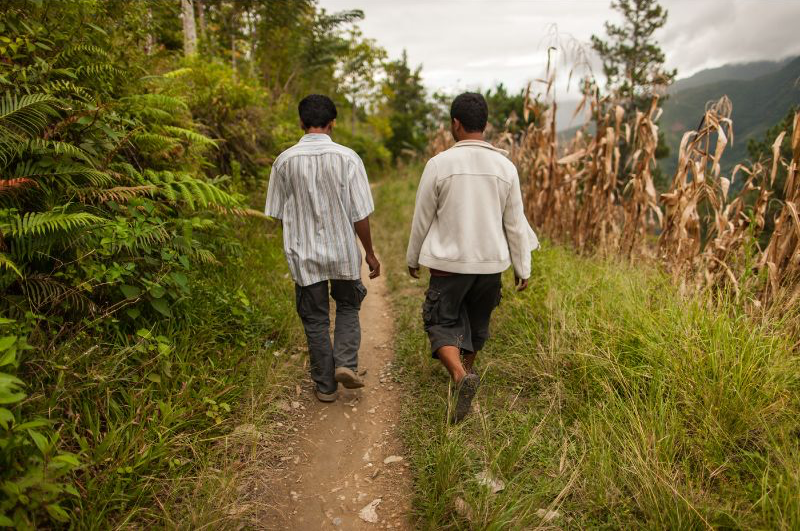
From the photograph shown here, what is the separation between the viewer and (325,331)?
10.5 ft

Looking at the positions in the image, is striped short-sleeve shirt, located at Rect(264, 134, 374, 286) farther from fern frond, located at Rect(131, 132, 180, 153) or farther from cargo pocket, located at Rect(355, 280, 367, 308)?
fern frond, located at Rect(131, 132, 180, 153)

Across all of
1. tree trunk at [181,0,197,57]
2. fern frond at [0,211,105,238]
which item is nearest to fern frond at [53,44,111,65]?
fern frond at [0,211,105,238]

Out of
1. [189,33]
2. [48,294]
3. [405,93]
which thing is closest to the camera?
[48,294]

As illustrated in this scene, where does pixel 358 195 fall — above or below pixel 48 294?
above

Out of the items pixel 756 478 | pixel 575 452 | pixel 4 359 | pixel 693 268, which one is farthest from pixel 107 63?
pixel 693 268

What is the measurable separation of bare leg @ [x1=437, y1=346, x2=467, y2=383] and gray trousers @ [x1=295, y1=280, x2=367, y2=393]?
2.37 ft

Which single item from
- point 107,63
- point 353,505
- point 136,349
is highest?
point 107,63

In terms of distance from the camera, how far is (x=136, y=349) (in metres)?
2.49

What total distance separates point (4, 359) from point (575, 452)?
98.7 inches

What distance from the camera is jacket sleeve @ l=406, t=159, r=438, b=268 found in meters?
2.74

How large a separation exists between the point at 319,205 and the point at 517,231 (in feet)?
4.33

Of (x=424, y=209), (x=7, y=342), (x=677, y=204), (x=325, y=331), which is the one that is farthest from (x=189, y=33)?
(x=677, y=204)

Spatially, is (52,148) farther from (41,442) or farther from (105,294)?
(41,442)

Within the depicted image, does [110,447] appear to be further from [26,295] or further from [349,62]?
[349,62]
